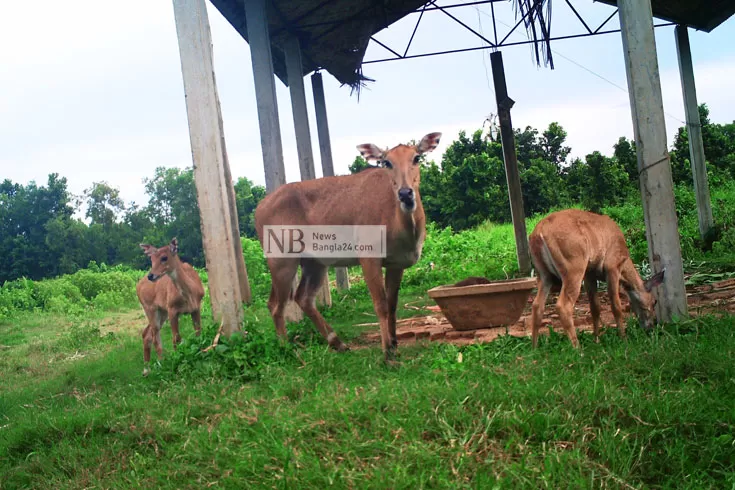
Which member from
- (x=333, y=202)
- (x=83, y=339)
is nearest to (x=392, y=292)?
(x=333, y=202)

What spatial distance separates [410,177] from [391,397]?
2306 millimetres

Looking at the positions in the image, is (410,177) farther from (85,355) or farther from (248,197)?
(248,197)

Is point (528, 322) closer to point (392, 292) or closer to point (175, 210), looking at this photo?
point (392, 292)

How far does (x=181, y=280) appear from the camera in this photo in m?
8.25

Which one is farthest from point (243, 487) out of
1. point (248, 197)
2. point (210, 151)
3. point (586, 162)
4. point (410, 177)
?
point (248, 197)

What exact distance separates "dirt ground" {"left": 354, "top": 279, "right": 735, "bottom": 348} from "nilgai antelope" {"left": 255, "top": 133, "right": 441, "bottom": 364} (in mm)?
827

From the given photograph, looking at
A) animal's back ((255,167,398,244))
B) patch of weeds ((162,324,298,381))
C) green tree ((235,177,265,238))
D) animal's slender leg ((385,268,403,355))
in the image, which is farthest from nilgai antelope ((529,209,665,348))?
green tree ((235,177,265,238))

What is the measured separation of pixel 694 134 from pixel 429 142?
9074 mm

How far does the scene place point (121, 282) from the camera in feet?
72.7

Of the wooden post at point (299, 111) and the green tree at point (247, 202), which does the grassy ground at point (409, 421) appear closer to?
the wooden post at point (299, 111)

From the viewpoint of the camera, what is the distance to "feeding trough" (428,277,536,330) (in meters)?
7.22

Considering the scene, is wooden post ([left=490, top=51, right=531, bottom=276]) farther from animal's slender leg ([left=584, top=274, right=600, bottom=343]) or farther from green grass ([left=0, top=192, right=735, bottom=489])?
green grass ([left=0, top=192, right=735, bottom=489])

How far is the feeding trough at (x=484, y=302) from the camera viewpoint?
722cm

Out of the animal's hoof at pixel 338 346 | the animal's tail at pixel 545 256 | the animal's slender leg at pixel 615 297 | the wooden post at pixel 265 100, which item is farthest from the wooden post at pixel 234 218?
the animal's slender leg at pixel 615 297
